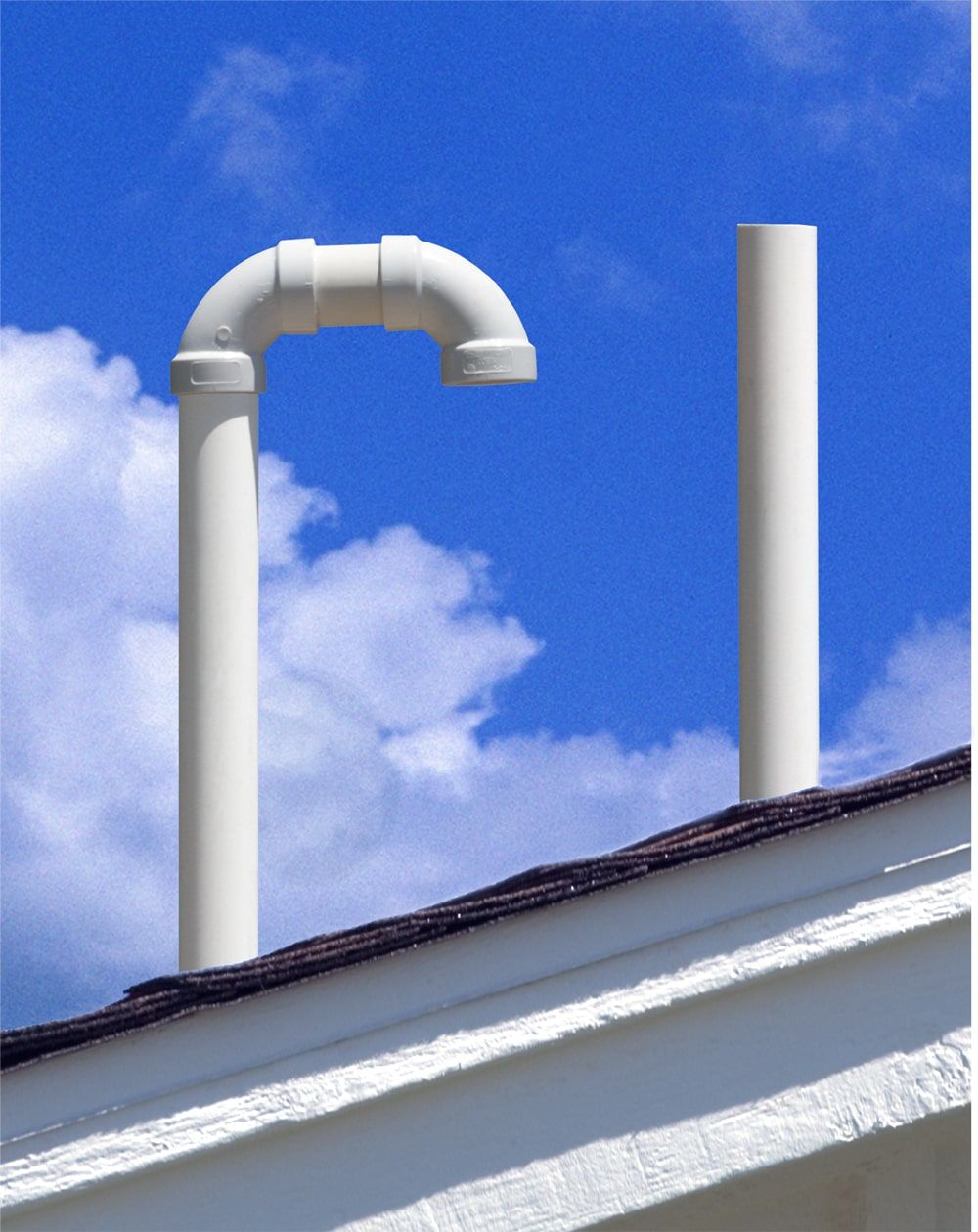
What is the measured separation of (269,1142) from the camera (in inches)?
102

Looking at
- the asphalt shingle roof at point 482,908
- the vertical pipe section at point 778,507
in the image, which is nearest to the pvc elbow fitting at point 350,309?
the vertical pipe section at point 778,507

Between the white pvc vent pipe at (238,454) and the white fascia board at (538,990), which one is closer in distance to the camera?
the white fascia board at (538,990)

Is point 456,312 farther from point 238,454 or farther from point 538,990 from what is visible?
point 538,990

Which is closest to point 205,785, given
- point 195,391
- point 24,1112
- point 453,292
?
point 195,391

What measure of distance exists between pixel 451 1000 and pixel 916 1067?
75 centimetres

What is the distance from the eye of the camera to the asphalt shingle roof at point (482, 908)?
255 cm

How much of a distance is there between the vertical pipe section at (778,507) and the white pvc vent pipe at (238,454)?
1083 millimetres

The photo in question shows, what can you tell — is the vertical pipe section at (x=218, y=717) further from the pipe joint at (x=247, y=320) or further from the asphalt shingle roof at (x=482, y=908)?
the asphalt shingle roof at (x=482, y=908)

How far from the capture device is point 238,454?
6.65 metres

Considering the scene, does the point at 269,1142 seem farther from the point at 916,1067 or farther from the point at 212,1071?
the point at 916,1067

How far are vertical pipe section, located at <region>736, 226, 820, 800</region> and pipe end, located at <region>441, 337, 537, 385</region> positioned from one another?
1.04m

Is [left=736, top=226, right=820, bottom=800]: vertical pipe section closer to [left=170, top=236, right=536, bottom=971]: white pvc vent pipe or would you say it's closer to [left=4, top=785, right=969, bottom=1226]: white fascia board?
[left=170, top=236, right=536, bottom=971]: white pvc vent pipe

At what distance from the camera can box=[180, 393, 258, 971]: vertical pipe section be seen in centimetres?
646

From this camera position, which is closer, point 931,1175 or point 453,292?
point 931,1175
